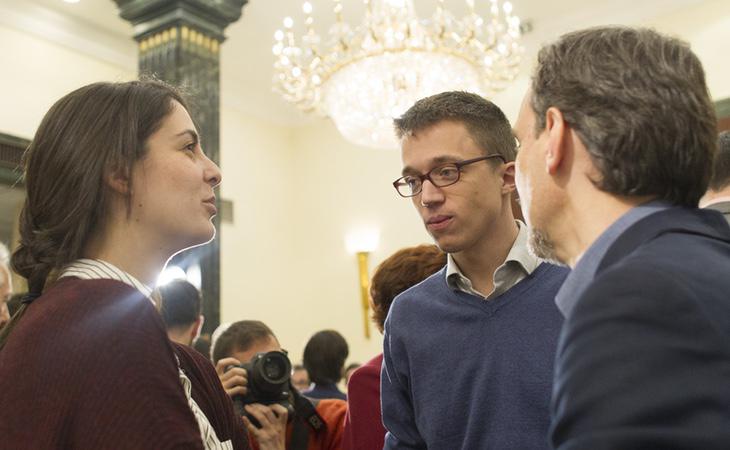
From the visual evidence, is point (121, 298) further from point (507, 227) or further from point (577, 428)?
point (507, 227)

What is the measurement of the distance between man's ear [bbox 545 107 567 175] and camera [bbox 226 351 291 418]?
1402 millimetres

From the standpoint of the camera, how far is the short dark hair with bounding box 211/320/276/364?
9.45ft

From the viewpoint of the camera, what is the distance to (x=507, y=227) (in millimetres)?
1950

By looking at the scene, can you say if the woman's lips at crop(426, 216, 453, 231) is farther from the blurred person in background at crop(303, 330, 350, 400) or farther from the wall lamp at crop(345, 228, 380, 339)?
the wall lamp at crop(345, 228, 380, 339)

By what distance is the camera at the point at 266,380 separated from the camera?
7.64 feet

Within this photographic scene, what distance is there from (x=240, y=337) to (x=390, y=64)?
3.49m

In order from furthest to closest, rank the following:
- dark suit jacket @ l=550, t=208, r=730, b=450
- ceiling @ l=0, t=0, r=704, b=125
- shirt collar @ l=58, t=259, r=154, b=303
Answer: ceiling @ l=0, t=0, r=704, b=125 < shirt collar @ l=58, t=259, r=154, b=303 < dark suit jacket @ l=550, t=208, r=730, b=450

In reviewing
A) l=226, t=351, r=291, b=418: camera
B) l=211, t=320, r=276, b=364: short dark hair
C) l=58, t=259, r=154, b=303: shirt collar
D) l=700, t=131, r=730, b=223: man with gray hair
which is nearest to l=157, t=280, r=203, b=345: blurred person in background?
l=211, t=320, r=276, b=364: short dark hair

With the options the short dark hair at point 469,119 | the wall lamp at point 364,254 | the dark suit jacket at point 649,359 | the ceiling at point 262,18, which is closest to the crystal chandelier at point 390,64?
the ceiling at point 262,18

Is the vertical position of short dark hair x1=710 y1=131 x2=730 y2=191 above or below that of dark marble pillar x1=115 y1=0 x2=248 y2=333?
below

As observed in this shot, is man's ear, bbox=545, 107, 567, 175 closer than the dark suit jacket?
No

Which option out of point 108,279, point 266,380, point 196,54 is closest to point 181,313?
point 266,380

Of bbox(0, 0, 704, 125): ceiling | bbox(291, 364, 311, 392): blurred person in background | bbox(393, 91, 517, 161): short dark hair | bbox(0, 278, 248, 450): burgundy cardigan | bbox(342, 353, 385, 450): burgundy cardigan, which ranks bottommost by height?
bbox(291, 364, 311, 392): blurred person in background

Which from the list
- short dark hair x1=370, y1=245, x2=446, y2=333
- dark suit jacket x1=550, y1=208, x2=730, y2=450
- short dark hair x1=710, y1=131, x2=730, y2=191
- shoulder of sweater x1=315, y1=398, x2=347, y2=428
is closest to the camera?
dark suit jacket x1=550, y1=208, x2=730, y2=450
